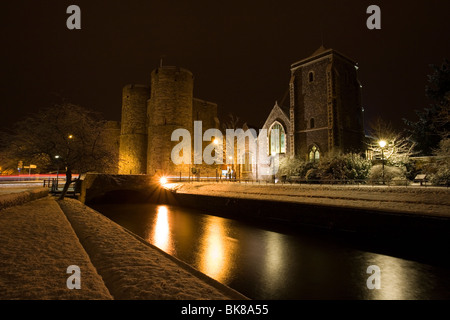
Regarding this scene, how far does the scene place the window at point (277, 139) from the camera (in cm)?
3017

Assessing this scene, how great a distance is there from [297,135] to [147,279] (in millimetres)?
26275

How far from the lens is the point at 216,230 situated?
41.1ft

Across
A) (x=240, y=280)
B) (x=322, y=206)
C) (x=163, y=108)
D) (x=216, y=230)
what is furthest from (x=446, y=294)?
(x=163, y=108)

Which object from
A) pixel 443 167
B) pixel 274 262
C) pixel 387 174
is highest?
pixel 443 167

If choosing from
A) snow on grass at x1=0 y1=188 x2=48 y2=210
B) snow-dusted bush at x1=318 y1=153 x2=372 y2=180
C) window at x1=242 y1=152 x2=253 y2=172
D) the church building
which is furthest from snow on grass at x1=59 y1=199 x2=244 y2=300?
window at x1=242 y1=152 x2=253 y2=172

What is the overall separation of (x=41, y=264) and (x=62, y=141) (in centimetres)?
1237

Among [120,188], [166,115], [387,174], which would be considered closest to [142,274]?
[387,174]

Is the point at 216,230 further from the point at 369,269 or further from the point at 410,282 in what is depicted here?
the point at 410,282

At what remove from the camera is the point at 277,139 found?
30.8 m

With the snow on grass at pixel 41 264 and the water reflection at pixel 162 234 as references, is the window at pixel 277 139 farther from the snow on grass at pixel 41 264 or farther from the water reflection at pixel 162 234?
the snow on grass at pixel 41 264

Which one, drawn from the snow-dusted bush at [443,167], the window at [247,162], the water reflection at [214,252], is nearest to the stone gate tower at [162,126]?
the window at [247,162]

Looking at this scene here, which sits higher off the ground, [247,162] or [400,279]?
[247,162]

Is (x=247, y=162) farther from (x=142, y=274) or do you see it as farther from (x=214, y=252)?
(x=142, y=274)

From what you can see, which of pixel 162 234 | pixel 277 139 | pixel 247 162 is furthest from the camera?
pixel 247 162
